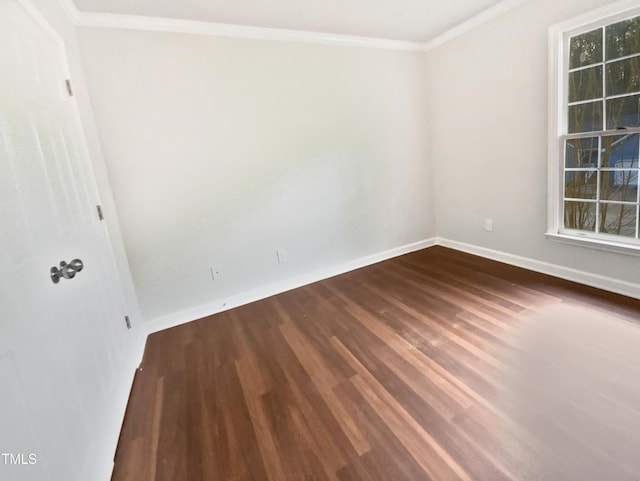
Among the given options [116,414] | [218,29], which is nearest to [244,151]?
[218,29]

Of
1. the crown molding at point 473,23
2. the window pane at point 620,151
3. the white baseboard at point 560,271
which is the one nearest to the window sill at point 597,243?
the white baseboard at point 560,271

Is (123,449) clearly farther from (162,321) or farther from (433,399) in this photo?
(433,399)

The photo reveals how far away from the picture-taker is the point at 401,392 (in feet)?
5.44

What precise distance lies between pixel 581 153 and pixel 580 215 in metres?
0.52

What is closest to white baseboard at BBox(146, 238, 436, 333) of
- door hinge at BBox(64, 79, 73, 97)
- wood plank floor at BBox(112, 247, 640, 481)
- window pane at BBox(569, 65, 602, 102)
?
wood plank floor at BBox(112, 247, 640, 481)

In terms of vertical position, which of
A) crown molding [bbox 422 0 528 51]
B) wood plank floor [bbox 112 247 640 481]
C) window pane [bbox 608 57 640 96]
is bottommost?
wood plank floor [bbox 112 247 640 481]

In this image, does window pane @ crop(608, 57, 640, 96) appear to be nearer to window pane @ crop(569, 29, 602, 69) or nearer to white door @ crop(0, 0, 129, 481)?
window pane @ crop(569, 29, 602, 69)

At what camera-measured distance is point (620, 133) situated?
2.28 m

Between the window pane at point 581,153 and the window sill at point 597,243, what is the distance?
0.59 meters

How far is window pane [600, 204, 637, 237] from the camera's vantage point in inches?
93.4

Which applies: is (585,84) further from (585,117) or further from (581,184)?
(581,184)

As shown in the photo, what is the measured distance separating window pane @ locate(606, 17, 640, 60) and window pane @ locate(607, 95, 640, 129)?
311 millimetres

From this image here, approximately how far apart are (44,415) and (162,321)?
1.72 metres

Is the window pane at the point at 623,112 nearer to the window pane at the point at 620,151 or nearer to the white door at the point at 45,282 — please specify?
the window pane at the point at 620,151
